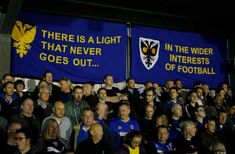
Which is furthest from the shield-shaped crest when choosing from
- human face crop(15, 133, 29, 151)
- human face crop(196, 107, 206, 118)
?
human face crop(15, 133, 29, 151)

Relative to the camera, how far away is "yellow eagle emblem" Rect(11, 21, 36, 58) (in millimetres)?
10531

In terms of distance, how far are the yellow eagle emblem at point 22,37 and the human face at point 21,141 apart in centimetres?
431

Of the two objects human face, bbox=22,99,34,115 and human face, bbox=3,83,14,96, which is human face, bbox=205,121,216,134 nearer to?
human face, bbox=22,99,34,115

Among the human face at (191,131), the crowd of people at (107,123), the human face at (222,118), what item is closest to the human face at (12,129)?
the crowd of people at (107,123)

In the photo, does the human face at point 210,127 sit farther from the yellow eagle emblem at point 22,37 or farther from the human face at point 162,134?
the yellow eagle emblem at point 22,37

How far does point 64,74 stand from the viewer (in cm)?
1117

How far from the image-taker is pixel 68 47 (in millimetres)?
11305

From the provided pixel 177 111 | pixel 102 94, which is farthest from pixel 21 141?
pixel 177 111

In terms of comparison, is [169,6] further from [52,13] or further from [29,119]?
[29,119]

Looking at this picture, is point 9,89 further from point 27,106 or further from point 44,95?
point 27,106

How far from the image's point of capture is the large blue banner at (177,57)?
40.0 ft

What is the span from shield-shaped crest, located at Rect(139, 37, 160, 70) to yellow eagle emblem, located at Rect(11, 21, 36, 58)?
2955mm

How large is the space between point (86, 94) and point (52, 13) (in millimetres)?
2833

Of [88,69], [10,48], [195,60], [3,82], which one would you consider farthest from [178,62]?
[3,82]
